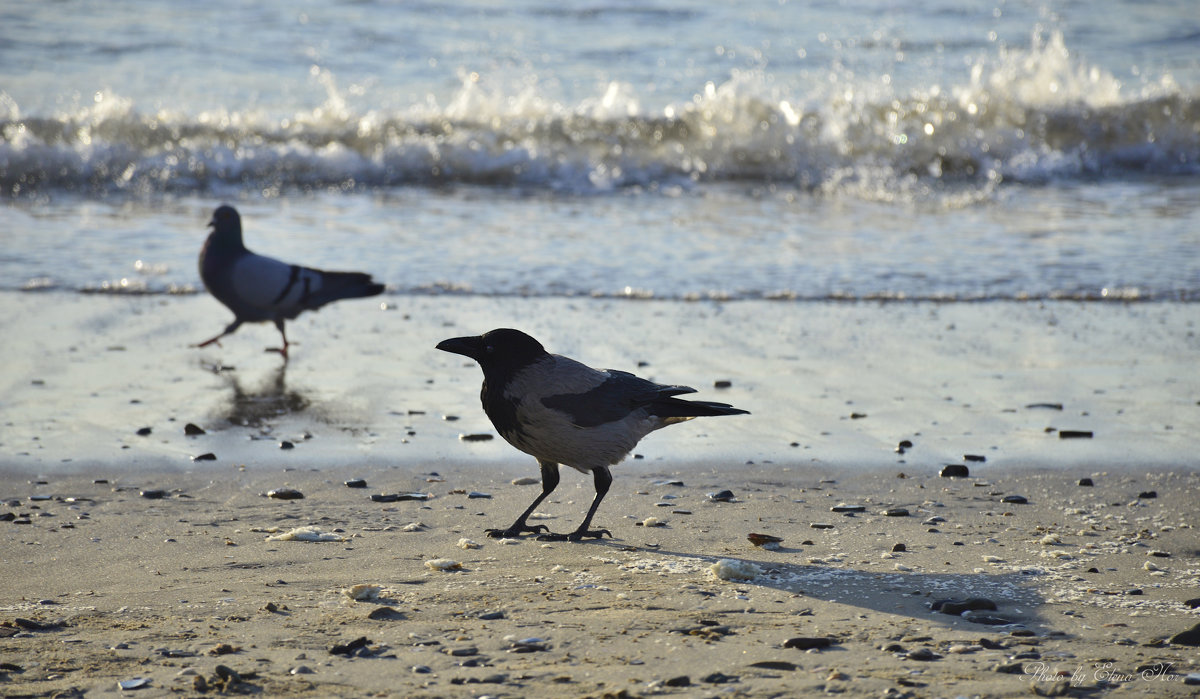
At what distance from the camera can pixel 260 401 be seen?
6219 mm

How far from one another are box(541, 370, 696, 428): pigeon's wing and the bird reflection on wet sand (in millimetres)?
2233

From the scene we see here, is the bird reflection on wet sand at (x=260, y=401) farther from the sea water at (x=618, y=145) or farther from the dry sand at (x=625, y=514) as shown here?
the sea water at (x=618, y=145)

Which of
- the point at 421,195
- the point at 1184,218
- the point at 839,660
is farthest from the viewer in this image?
the point at 421,195

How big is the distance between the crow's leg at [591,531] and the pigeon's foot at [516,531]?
0.04m

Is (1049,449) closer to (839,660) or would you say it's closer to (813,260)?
(839,660)

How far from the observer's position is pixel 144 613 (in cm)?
337

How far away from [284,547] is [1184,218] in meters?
9.98

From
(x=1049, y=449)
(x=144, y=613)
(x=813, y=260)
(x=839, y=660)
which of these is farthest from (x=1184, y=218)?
(x=144, y=613)

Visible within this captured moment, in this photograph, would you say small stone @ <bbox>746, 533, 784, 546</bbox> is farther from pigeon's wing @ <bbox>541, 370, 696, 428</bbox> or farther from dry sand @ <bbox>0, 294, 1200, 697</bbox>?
pigeon's wing @ <bbox>541, 370, 696, 428</bbox>

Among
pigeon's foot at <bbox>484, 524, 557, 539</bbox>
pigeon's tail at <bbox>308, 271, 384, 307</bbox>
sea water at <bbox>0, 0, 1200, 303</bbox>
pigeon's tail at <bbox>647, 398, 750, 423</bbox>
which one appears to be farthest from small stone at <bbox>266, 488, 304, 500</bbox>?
sea water at <bbox>0, 0, 1200, 303</bbox>

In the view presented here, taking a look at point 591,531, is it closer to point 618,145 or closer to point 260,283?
point 260,283

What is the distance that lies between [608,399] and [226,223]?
14.6 feet

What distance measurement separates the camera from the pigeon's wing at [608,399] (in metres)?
4.20

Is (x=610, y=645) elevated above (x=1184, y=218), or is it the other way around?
(x=1184, y=218)
